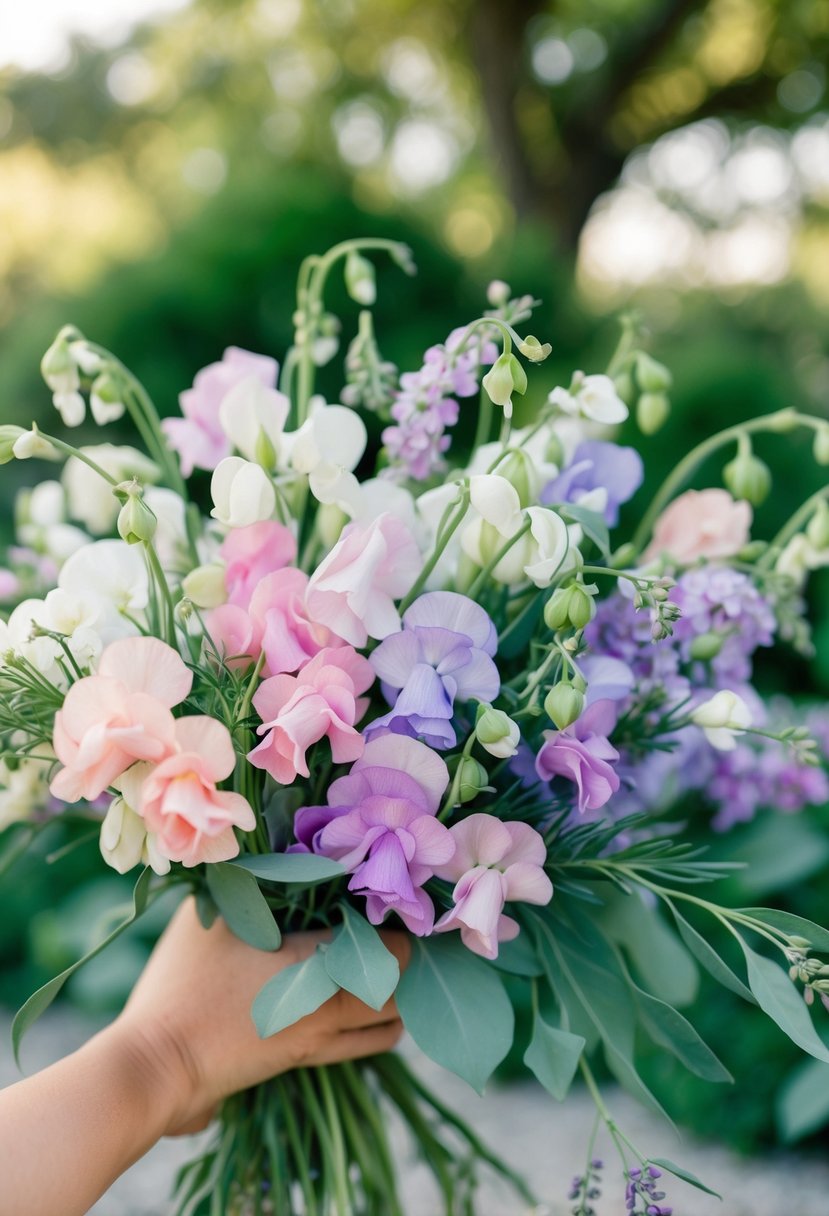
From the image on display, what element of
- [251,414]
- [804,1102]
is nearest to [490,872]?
[251,414]

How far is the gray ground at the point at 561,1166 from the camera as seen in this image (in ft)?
3.46

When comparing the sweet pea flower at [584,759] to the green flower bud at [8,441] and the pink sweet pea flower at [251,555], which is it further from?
the green flower bud at [8,441]

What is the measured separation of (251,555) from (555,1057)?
0.90 ft

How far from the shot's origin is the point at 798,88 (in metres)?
→ 4.40

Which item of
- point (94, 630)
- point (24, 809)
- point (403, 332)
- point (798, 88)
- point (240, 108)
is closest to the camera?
point (94, 630)

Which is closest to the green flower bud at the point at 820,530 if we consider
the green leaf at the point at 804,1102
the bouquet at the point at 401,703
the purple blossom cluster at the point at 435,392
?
the bouquet at the point at 401,703

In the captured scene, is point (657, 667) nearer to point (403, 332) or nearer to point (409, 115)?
point (403, 332)

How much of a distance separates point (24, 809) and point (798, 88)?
4736 millimetres

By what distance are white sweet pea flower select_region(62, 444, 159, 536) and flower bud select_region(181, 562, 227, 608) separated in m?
0.14

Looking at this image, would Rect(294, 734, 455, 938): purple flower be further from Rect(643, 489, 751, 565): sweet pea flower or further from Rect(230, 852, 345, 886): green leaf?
Rect(643, 489, 751, 565): sweet pea flower

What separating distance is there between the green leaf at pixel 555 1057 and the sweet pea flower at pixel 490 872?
0.15 feet

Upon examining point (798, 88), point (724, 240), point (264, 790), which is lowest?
point (724, 240)

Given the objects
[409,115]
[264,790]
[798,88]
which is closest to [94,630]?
[264,790]

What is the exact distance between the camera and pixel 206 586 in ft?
1.68
